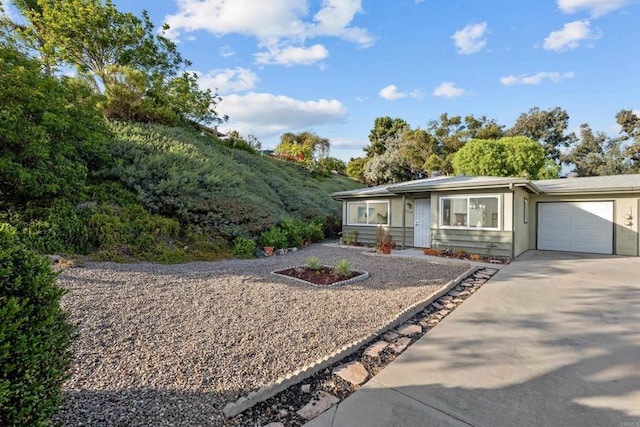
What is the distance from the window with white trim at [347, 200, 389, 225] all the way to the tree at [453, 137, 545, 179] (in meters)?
10.8

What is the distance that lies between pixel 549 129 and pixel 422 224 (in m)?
21.7

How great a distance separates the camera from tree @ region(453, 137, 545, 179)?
18.7 m

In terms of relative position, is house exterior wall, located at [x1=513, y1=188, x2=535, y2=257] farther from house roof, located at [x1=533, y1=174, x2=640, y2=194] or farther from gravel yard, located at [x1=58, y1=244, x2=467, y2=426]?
gravel yard, located at [x1=58, y1=244, x2=467, y2=426]

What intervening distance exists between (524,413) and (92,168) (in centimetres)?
1173

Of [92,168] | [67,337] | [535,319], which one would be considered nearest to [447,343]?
[535,319]

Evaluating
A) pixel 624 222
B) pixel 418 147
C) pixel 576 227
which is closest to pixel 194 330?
pixel 576 227

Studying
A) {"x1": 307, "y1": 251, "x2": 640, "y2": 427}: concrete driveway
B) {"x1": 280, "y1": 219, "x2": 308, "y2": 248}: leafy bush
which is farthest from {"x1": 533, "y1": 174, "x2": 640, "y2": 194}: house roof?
{"x1": 280, "y1": 219, "x2": 308, "y2": 248}: leafy bush

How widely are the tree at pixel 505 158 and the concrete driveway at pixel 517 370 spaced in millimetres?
15548

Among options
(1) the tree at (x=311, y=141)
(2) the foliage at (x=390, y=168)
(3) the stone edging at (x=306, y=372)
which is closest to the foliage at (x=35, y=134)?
(3) the stone edging at (x=306, y=372)

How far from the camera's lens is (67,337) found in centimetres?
171

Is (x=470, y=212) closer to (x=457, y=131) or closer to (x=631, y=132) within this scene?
(x=457, y=131)

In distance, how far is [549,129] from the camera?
24328 mm

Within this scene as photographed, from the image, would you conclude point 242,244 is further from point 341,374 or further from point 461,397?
point 461,397

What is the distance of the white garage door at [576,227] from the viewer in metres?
9.63
